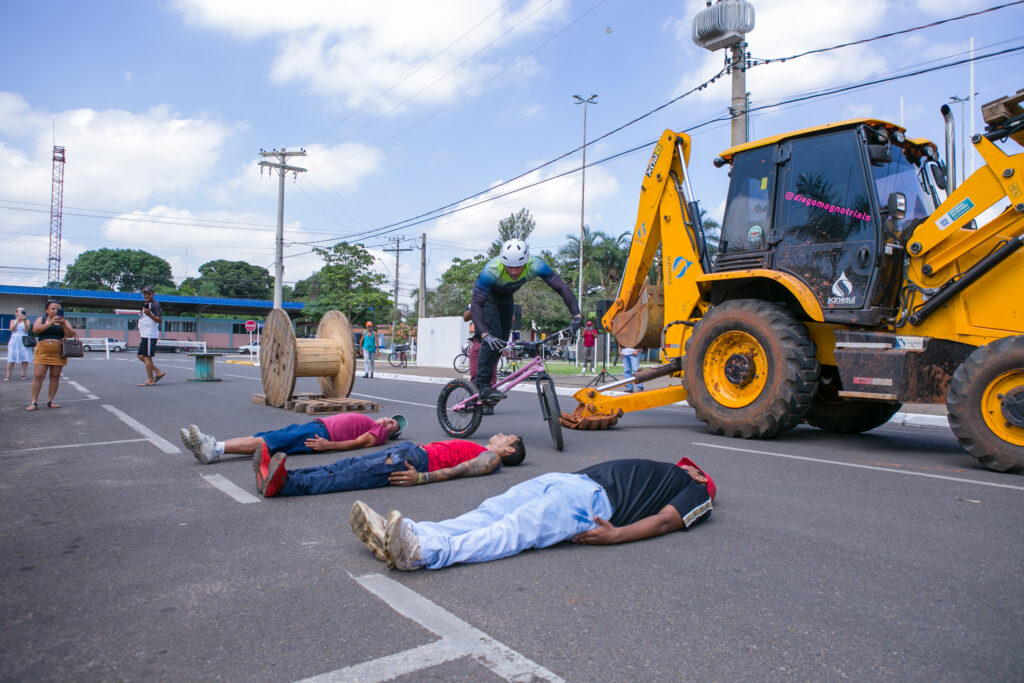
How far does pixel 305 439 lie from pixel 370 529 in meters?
2.85

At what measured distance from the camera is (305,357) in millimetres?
9914

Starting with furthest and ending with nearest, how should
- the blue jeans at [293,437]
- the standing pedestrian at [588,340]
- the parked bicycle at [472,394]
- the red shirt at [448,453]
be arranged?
the standing pedestrian at [588,340], the parked bicycle at [472,394], the blue jeans at [293,437], the red shirt at [448,453]

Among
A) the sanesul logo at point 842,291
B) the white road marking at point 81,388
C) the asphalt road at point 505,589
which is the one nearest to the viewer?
the asphalt road at point 505,589

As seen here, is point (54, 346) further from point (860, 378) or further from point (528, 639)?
point (860, 378)

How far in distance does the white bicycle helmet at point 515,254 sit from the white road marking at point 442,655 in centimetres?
489

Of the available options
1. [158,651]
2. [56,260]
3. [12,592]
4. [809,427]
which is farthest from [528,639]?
[56,260]

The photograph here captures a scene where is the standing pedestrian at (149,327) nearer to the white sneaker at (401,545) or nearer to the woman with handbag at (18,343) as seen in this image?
the woman with handbag at (18,343)

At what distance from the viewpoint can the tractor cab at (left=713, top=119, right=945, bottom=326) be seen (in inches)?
259

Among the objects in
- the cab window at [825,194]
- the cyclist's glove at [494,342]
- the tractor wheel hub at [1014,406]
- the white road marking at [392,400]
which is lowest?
the white road marking at [392,400]

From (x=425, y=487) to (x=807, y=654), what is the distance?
10.0 ft

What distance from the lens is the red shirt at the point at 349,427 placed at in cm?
595

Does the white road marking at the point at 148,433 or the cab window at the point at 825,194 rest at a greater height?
the cab window at the point at 825,194

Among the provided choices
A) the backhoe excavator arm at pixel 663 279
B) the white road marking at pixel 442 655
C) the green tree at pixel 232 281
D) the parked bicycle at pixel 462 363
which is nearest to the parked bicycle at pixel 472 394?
the backhoe excavator arm at pixel 663 279

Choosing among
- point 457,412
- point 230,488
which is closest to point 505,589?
point 230,488
